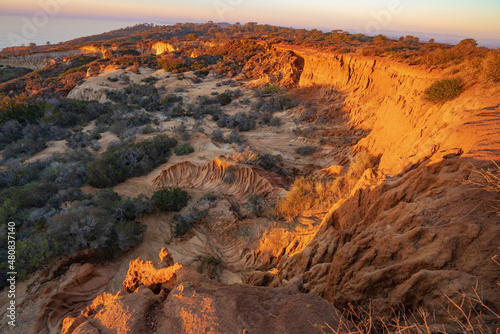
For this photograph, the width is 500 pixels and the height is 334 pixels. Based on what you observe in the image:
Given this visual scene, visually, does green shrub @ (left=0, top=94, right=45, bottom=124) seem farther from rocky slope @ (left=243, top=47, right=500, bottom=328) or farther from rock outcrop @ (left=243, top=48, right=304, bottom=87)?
rocky slope @ (left=243, top=47, right=500, bottom=328)

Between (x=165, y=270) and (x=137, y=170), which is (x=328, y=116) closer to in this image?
(x=137, y=170)

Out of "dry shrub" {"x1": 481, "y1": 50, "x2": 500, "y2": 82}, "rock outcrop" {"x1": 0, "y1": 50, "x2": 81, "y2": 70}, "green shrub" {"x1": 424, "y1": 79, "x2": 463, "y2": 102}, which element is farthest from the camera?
"rock outcrop" {"x1": 0, "y1": 50, "x2": 81, "y2": 70}

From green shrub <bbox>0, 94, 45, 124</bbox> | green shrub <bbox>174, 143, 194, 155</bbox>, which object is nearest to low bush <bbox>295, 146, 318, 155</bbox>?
green shrub <bbox>174, 143, 194, 155</bbox>

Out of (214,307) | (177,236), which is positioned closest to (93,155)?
(177,236)

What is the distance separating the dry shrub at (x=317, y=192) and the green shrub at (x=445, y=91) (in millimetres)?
2870

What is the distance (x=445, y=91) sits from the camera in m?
7.15

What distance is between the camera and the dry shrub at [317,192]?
7902 mm

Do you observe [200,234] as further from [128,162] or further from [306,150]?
[306,150]

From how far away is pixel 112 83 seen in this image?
87.1ft

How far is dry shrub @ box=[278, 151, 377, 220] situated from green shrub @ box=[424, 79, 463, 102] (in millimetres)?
2870

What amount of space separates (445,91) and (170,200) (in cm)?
1039

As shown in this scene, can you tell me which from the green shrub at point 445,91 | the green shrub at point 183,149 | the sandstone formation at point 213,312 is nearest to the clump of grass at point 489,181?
the sandstone formation at point 213,312

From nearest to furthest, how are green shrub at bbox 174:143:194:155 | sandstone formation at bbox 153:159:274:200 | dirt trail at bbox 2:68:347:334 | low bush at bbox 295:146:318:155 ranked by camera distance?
dirt trail at bbox 2:68:347:334, sandstone formation at bbox 153:159:274:200, green shrub at bbox 174:143:194:155, low bush at bbox 295:146:318:155

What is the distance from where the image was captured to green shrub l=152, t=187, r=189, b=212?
9.15 m
